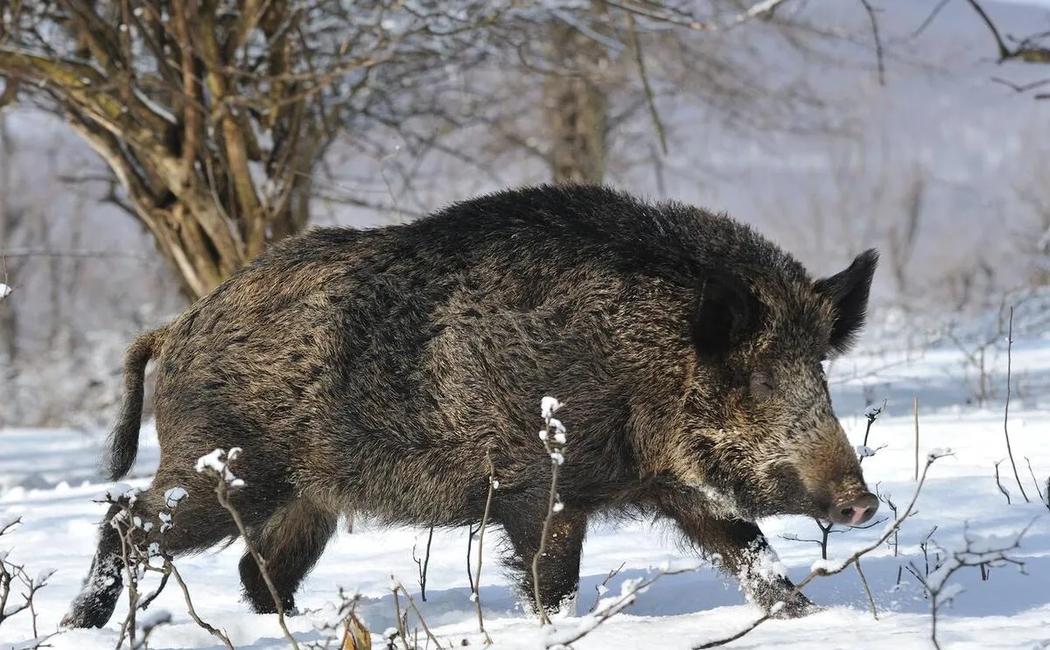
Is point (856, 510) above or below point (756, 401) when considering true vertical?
below

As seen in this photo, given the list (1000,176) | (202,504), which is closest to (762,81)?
(202,504)

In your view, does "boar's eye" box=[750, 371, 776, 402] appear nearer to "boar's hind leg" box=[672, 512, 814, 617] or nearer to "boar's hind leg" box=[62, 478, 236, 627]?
"boar's hind leg" box=[672, 512, 814, 617]

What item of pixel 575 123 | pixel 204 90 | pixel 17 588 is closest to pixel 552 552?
pixel 17 588

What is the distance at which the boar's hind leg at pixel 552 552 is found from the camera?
3.53 metres

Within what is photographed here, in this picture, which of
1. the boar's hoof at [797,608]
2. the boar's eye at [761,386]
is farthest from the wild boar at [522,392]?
the boar's hoof at [797,608]

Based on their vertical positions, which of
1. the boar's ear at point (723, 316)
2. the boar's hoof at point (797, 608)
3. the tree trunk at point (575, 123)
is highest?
the tree trunk at point (575, 123)

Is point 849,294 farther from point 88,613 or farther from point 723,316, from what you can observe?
point 88,613

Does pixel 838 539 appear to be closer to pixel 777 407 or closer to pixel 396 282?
pixel 777 407

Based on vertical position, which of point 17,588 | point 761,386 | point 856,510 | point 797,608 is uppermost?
point 761,386

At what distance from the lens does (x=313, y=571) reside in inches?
174

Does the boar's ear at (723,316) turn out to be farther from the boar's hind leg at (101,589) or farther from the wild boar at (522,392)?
the boar's hind leg at (101,589)

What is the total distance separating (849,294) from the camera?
13.0 ft

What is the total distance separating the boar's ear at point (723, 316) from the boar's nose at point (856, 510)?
0.61 metres

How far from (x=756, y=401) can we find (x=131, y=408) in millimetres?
2163
